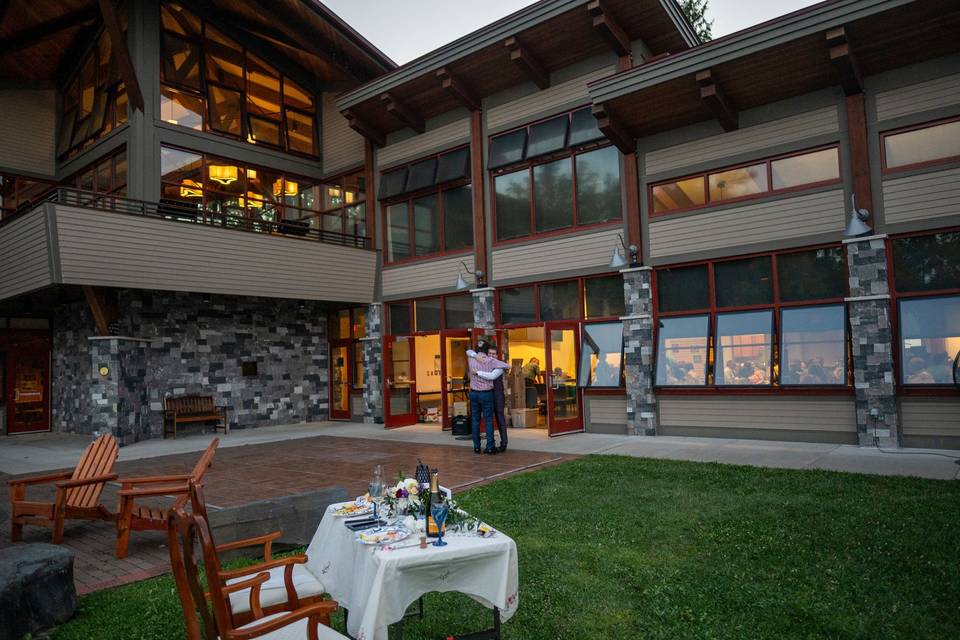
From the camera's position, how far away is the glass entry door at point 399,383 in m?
14.9

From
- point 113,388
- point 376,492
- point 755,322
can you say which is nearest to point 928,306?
point 755,322

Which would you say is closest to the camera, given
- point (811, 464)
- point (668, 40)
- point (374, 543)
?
point (374, 543)

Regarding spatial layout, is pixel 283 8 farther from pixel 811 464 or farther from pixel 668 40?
pixel 811 464

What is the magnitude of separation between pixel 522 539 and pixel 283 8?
14.3 meters

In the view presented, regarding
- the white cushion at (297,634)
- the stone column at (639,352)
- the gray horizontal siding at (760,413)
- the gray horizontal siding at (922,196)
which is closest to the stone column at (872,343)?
the gray horizontal siding at (760,413)

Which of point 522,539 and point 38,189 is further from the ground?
point 38,189

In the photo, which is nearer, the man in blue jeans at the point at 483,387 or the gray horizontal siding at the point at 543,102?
the man in blue jeans at the point at 483,387

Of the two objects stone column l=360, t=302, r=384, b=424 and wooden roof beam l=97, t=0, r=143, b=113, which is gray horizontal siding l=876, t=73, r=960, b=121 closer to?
stone column l=360, t=302, r=384, b=424

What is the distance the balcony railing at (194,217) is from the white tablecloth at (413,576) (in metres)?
11.0

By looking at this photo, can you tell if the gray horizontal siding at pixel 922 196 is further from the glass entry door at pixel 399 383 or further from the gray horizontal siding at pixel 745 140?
the glass entry door at pixel 399 383

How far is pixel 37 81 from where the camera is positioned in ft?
55.7

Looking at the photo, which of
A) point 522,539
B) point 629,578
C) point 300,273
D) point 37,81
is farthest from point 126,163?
point 629,578

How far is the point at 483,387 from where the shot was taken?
1005 centimetres

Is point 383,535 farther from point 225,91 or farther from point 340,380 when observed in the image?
point 225,91
